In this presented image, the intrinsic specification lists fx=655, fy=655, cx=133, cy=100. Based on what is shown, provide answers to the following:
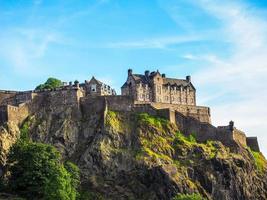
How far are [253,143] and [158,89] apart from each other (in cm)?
2399

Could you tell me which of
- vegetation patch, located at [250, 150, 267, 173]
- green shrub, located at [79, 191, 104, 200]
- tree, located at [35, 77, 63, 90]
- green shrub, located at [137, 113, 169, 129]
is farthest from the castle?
green shrub, located at [79, 191, 104, 200]

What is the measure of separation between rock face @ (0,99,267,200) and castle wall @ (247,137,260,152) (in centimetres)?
1116

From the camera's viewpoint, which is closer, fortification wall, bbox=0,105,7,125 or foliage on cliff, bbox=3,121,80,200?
foliage on cliff, bbox=3,121,80,200

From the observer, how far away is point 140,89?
13675 centimetres

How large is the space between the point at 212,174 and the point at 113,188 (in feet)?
62.4

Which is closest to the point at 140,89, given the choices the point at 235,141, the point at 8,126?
the point at 235,141

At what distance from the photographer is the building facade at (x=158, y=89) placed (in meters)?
136

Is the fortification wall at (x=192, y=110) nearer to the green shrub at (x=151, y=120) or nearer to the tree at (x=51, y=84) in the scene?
the green shrub at (x=151, y=120)

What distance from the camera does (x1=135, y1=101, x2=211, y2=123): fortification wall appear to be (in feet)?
433

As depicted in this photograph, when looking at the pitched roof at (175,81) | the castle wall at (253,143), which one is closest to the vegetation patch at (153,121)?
the pitched roof at (175,81)

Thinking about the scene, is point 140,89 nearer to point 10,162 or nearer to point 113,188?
point 113,188

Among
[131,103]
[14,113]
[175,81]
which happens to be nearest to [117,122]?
[131,103]

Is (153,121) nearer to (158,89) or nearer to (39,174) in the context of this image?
(158,89)

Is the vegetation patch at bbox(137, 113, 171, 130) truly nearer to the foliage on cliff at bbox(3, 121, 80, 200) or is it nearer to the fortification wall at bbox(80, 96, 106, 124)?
the fortification wall at bbox(80, 96, 106, 124)
